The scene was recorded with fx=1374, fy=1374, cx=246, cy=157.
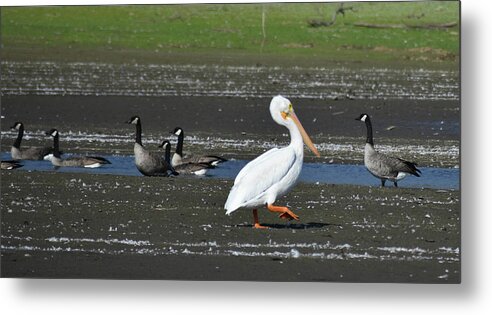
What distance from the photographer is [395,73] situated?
30.2ft

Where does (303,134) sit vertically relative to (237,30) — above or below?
below

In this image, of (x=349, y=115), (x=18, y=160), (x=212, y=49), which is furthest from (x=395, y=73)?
(x=18, y=160)

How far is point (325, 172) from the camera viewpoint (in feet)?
30.4

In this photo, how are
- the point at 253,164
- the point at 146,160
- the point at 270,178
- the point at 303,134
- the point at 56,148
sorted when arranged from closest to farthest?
the point at 270,178
the point at 253,164
the point at 303,134
the point at 56,148
the point at 146,160

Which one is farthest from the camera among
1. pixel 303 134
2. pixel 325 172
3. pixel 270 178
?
pixel 325 172

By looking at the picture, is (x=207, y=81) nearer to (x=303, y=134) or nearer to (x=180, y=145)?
(x=180, y=145)

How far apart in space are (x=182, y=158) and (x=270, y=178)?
2.42 ft

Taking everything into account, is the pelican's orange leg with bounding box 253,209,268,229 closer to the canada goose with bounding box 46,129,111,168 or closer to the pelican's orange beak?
the pelican's orange beak

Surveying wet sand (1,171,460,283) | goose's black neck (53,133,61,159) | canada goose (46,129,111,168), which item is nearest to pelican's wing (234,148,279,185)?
wet sand (1,171,460,283)

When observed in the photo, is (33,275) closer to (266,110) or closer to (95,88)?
(95,88)

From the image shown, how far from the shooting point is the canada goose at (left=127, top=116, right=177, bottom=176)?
943cm

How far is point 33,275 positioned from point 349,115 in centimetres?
239

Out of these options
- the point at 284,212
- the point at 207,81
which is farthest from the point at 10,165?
the point at 284,212

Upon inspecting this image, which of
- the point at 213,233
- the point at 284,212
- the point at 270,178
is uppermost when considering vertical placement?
the point at 270,178
